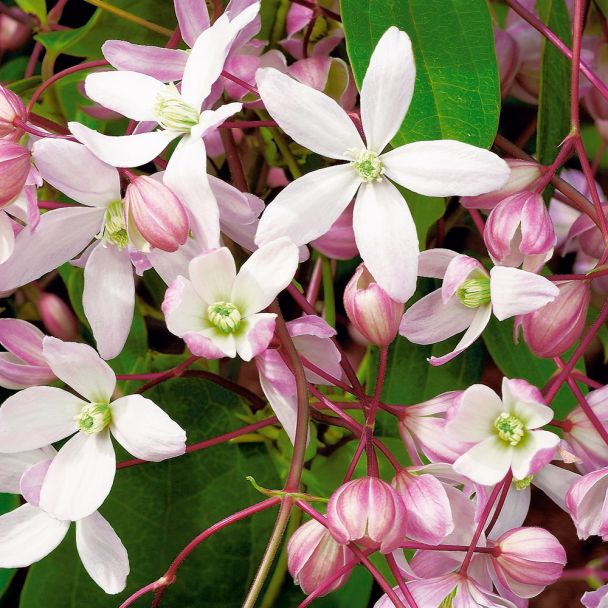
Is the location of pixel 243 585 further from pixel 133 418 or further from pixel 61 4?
pixel 61 4

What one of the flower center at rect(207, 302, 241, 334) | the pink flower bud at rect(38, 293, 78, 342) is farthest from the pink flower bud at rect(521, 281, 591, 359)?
the pink flower bud at rect(38, 293, 78, 342)

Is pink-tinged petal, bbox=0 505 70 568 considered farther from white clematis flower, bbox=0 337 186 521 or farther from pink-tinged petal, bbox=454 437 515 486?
pink-tinged petal, bbox=454 437 515 486

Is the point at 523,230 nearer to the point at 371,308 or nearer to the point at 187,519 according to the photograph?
the point at 371,308

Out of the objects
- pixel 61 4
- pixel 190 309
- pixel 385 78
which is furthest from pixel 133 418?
pixel 61 4

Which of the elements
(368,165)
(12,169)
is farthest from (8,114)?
(368,165)

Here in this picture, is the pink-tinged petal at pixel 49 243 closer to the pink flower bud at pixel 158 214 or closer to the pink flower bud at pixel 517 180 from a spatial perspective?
the pink flower bud at pixel 158 214

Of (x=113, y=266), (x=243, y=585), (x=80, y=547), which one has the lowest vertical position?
(x=243, y=585)
